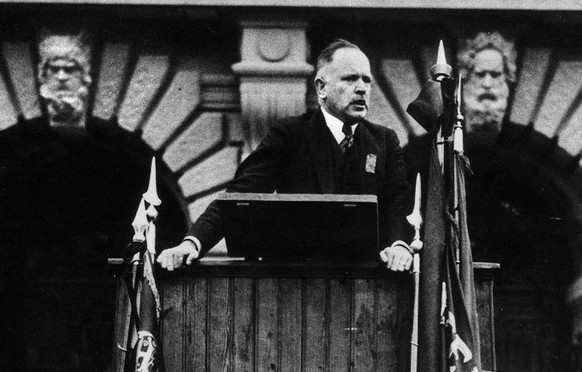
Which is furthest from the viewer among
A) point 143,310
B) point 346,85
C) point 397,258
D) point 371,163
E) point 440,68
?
point 346,85

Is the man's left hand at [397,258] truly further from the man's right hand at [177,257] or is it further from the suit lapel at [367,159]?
the man's right hand at [177,257]

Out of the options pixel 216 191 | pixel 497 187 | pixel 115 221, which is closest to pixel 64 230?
pixel 115 221

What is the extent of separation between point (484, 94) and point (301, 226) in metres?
4.40

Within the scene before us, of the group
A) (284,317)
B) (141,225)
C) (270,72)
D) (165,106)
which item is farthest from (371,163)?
(165,106)

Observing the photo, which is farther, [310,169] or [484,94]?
[484,94]

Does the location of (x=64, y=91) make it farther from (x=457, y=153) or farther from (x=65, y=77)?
(x=457, y=153)

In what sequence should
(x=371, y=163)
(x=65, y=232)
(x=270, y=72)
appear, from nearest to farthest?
(x=371, y=163) → (x=270, y=72) → (x=65, y=232)

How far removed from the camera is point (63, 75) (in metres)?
9.73

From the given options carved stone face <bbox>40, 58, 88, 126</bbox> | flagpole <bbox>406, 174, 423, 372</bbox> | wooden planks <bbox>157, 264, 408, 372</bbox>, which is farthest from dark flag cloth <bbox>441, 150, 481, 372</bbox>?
carved stone face <bbox>40, 58, 88, 126</bbox>

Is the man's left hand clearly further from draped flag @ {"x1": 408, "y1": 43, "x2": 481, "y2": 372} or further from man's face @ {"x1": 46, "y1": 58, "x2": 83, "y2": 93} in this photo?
man's face @ {"x1": 46, "y1": 58, "x2": 83, "y2": 93}

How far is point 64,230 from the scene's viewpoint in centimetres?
1014

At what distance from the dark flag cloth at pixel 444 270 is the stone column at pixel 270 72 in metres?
3.53

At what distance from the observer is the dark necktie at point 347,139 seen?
20.1 ft

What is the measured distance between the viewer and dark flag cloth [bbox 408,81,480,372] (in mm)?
5629
